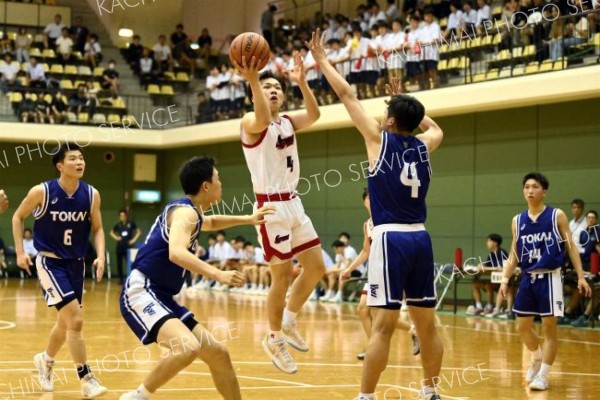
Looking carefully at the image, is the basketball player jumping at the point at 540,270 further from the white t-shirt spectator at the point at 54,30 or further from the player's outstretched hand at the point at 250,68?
the white t-shirt spectator at the point at 54,30

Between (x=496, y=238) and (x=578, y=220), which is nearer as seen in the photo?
(x=578, y=220)

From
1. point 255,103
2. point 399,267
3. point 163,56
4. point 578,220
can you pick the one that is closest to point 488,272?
point 578,220

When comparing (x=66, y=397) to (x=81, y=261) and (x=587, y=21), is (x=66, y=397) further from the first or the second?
(x=587, y=21)

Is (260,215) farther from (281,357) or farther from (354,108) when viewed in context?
(281,357)

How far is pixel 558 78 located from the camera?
18.0 meters

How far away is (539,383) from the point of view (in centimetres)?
938

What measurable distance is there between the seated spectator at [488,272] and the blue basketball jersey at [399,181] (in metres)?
11.9

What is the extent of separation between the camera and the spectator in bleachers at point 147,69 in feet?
105

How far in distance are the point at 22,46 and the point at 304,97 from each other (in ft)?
80.4

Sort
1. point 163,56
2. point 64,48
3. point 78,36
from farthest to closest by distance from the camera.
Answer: point 163,56 < point 78,36 < point 64,48

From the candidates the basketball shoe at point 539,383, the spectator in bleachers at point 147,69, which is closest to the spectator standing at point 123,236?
the spectator in bleachers at point 147,69

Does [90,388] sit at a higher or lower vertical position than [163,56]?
lower

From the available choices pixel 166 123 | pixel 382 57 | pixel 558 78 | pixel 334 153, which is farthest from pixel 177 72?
pixel 558 78

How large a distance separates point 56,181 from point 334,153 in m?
17.2
